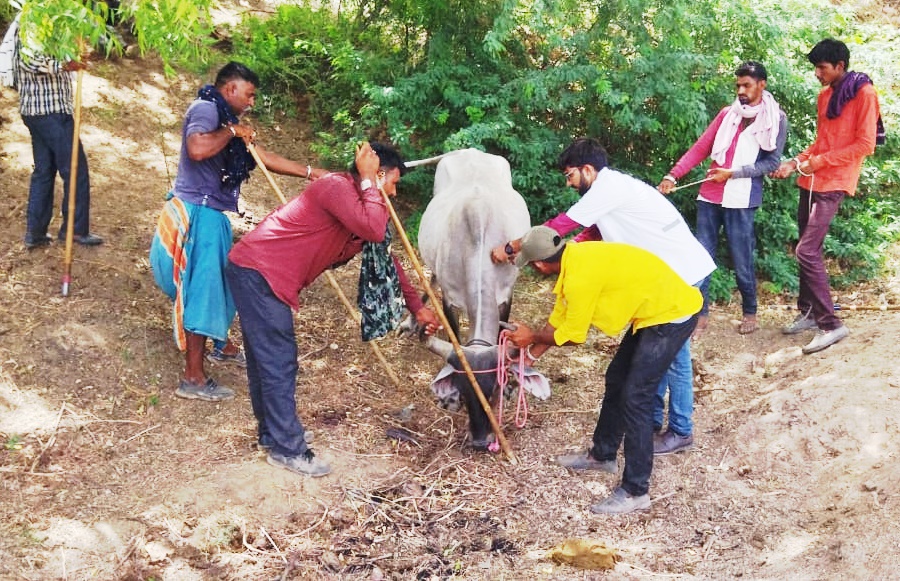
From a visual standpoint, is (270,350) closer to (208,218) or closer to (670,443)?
(208,218)

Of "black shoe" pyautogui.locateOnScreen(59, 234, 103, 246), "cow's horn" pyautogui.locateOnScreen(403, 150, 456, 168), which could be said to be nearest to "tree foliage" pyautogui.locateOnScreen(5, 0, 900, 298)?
"cow's horn" pyautogui.locateOnScreen(403, 150, 456, 168)

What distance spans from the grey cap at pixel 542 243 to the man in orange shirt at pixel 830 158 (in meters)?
2.72

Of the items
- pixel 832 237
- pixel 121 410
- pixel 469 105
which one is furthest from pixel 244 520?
pixel 832 237

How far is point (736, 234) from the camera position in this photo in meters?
6.73

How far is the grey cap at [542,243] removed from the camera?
182 inches

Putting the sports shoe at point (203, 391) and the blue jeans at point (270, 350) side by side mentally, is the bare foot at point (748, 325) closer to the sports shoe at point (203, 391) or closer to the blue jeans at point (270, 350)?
the blue jeans at point (270, 350)

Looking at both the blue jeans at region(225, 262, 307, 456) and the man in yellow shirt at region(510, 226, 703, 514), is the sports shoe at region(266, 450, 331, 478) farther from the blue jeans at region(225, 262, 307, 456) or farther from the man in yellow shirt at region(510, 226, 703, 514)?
the man in yellow shirt at region(510, 226, 703, 514)

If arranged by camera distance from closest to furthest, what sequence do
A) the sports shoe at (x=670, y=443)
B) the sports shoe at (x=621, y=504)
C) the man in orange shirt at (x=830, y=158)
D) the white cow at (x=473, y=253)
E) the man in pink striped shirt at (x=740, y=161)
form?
the sports shoe at (x=621, y=504) → the white cow at (x=473, y=253) → the sports shoe at (x=670, y=443) → the man in orange shirt at (x=830, y=158) → the man in pink striped shirt at (x=740, y=161)

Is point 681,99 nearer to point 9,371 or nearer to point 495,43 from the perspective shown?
point 495,43

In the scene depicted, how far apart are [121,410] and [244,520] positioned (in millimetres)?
1515

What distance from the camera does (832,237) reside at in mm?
8414

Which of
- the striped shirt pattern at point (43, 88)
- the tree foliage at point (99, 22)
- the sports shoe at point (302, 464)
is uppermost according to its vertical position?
the tree foliage at point (99, 22)

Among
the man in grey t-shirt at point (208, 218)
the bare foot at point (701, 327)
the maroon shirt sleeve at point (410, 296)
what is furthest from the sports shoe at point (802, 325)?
the man in grey t-shirt at point (208, 218)

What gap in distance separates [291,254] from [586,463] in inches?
85.2
